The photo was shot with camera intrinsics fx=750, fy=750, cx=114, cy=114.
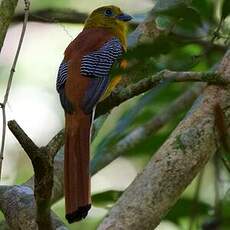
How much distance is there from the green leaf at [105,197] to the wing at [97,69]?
1.18 feet

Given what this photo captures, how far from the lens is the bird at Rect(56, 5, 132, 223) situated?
8.59 feet

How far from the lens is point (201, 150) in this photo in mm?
2566

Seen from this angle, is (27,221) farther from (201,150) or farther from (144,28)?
(144,28)

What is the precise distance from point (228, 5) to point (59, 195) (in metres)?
1.81

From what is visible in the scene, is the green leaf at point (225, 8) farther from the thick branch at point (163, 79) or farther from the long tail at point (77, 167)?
the long tail at point (77, 167)

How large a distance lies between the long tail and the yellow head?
125 cm

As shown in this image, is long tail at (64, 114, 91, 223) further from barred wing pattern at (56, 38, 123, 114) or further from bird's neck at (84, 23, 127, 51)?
bird's neck at (84, 23, 127, 51)

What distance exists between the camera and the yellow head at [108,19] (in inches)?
171

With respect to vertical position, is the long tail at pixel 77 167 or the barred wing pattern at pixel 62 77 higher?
the barred wing pattern at pixel 62 77

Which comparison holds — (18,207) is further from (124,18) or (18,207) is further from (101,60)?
(124,18)

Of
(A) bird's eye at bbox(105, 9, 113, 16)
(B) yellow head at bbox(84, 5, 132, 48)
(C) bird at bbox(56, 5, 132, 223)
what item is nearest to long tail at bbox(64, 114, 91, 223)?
(C) bird at bbox(56, 5, 132, 223)

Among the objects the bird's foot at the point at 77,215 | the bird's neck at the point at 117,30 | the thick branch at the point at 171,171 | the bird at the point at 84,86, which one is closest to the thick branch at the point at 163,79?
the thick branch at the point at 171,171

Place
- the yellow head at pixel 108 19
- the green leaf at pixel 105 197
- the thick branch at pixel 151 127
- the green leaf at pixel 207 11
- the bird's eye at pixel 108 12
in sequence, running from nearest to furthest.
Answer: the green leaf at pixel 207 11 → the green leaf at pixel 105 197 → the thick branch at pixel 151 127 → the yellow head at pixel 108 19 → the bird's eye at pixel 108 12

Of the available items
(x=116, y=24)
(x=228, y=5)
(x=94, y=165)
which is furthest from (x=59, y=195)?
(x=228, y=5)
